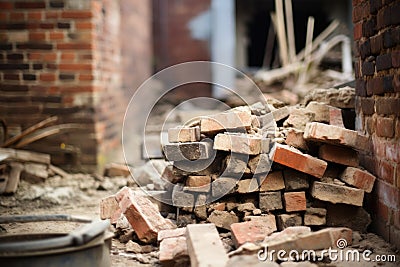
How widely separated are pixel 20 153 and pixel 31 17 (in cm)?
137

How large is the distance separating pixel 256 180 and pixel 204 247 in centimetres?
83

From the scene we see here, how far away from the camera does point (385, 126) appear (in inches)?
130

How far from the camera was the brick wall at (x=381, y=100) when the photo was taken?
3137 mm

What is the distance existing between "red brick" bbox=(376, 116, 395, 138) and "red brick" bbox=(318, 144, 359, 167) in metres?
0.21

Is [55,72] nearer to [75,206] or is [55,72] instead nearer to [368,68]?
[75,206]

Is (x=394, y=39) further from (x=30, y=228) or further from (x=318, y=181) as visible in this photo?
(x=30, y=228)

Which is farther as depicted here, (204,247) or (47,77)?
(47,77)

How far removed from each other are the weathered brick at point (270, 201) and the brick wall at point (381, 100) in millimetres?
608

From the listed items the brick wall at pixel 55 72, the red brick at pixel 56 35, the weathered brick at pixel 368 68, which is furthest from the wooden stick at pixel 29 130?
the weathered brick at pixel 368 68

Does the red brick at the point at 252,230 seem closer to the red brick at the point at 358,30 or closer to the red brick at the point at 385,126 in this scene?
the red brick at the point at 385,126

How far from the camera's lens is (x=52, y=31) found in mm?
5559

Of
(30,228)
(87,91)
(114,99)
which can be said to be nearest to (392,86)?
(30,228)

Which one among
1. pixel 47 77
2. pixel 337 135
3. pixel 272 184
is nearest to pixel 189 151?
pixel 272 184

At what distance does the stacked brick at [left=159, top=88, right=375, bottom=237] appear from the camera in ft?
11.3
